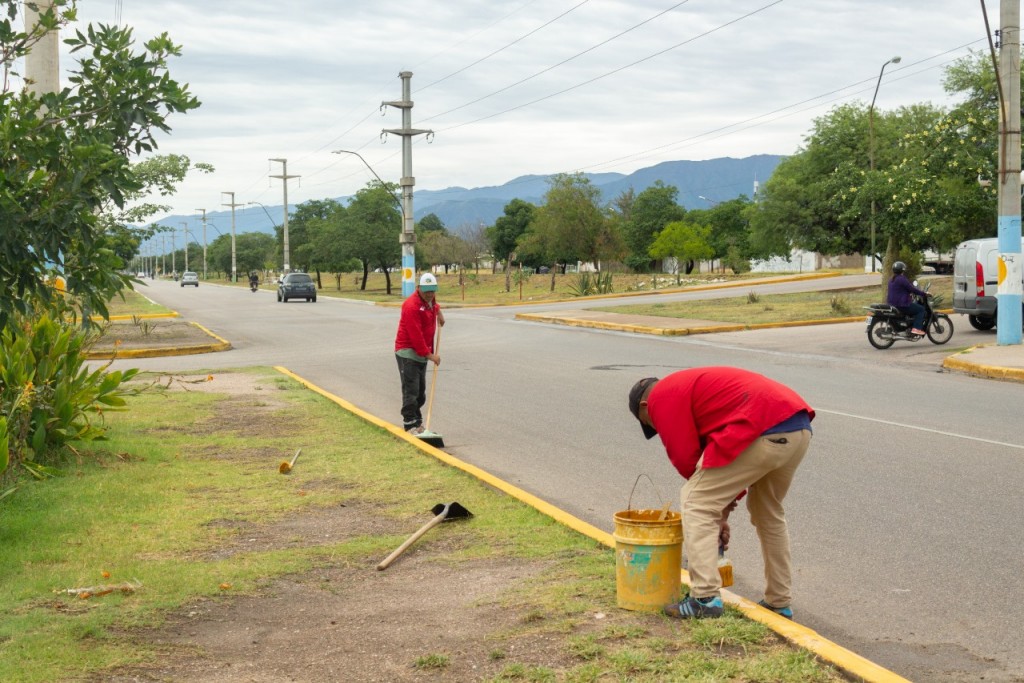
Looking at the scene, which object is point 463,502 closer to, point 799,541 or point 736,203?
point 799,541

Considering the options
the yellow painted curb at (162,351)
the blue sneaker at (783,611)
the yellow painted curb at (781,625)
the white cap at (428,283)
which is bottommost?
the yellow painted curb at (162,351)

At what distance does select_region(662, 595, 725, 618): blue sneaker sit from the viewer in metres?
4.88

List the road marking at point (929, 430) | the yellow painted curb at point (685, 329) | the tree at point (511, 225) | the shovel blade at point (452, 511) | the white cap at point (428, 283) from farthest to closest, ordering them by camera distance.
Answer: the tree at point (511, 225), the yellow painted curb at point (685, 329), the white cap at point (428, 283), the road marking at point (929, 430), the shovel blade at point (452, 511)

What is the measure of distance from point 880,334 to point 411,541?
15322 millimetres

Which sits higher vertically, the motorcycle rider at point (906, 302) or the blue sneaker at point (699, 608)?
the motorcycle rider at point (906, 302)

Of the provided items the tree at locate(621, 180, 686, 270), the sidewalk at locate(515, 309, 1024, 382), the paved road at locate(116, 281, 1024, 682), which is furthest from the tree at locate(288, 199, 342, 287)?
the paved road at locate(116, 281, 1024, 682)

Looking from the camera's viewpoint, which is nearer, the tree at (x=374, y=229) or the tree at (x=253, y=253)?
the tree at (x=374, y=229)

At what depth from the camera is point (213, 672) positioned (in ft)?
14.9

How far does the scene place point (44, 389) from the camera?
29.2ft

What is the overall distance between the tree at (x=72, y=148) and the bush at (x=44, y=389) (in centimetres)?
263

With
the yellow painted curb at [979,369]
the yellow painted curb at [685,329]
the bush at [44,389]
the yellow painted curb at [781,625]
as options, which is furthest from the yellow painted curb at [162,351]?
the yellow painted curb at [781,625]

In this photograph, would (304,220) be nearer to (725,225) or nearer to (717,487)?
(725,225)

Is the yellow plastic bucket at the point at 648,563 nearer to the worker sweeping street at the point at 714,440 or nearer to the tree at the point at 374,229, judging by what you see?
the worker sweeping street at the point at 714,440

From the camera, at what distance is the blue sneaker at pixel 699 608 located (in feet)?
16.0
